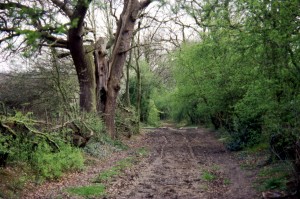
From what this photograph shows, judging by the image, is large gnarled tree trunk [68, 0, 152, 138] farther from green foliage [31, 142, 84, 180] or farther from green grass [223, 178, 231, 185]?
green grass [223, 178, 231, 185]

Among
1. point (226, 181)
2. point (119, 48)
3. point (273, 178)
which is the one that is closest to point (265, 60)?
point (273, 178)

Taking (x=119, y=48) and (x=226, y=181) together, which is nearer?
(x=226, y=181)

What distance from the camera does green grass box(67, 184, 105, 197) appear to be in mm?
9701

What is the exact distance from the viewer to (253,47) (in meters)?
12.1

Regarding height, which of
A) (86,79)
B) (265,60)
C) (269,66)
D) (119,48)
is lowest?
(269,66)

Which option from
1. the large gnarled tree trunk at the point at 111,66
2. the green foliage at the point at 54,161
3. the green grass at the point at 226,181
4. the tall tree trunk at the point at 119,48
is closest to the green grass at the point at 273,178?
the green grass at the point at 226,181

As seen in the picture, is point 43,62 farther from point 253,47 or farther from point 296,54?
point 296,54

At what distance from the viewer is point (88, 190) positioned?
995cm

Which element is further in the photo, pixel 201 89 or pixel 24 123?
pixel 201 89

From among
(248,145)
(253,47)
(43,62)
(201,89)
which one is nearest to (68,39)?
(43,62)

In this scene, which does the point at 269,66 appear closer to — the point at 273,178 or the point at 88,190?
the point at 273,178

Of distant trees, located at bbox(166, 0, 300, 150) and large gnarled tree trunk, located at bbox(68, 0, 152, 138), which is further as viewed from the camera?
large gnarled tree trunk, located at bbox(68, 0, 152, 138)

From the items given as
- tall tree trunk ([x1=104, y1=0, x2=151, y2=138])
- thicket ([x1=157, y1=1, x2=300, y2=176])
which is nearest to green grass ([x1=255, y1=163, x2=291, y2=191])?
thicket ([x1=157, y1=1, x2=300, y2=176])

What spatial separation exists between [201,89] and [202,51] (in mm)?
2733
